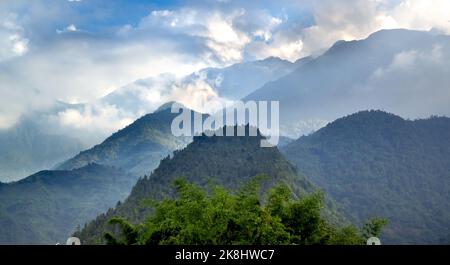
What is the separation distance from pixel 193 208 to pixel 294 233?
4.49 m

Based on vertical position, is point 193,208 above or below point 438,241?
above

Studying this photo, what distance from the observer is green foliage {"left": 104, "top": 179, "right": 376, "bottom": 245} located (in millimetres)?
12203

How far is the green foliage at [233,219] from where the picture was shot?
12203 mm

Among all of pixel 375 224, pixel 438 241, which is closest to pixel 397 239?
pixel 438 241

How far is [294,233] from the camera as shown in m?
16.5

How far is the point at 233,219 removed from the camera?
12484mm
